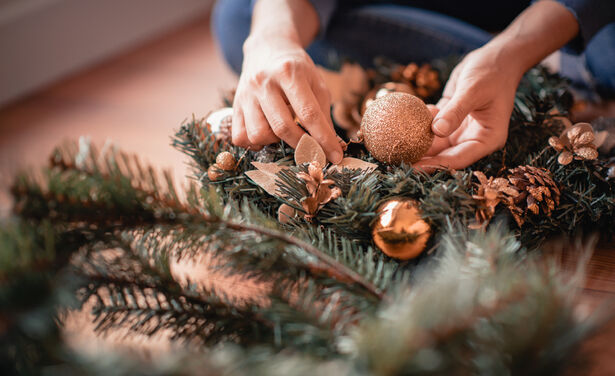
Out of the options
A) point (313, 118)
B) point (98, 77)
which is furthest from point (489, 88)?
point (98, 77)

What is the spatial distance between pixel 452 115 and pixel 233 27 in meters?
0.66

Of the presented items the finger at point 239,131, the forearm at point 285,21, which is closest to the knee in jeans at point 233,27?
the forearm at point 285,21

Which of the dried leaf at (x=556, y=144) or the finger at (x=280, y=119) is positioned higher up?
the finger at (x=280, y=119)

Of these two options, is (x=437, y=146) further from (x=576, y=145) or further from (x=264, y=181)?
(x=264, y=181)

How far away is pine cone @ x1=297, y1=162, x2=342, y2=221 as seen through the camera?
45 centimetres

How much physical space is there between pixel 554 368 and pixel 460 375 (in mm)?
52

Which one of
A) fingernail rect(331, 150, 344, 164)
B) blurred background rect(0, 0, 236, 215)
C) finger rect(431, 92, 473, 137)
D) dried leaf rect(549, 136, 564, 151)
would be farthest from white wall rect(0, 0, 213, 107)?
dried leaf rect(549, 136, 564, 151)

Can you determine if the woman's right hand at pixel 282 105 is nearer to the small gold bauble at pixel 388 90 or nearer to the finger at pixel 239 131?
the finger at pixel 239 131

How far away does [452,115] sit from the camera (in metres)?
0.52

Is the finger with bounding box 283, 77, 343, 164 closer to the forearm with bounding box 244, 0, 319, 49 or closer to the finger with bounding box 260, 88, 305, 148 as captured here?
the finger with bounding box 260, 88, 305, 148

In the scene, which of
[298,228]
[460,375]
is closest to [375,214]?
[298,228]

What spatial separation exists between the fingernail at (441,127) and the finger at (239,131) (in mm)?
239

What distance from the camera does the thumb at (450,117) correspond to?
1.67ft

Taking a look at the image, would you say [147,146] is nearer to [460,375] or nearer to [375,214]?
[375,214]
